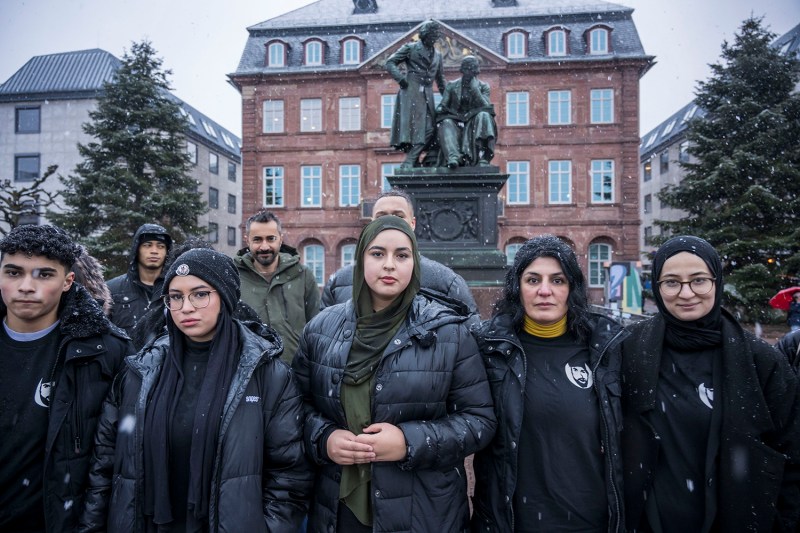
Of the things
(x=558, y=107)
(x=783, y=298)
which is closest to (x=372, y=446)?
(x=783, y=298)

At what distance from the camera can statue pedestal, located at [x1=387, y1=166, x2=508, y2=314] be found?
23.9ft

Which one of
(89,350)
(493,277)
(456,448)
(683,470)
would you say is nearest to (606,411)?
(683,470)

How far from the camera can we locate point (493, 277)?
690 centimetres

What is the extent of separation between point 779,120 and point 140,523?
2148cm

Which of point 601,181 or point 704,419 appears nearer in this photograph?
point 704,419

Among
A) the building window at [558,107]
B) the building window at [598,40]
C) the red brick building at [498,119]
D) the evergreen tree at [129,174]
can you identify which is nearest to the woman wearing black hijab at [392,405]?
the evergreen tree at [129,174]

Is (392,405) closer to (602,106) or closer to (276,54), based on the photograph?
(602,106)

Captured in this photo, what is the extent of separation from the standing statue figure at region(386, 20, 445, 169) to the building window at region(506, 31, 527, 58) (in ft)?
76.9

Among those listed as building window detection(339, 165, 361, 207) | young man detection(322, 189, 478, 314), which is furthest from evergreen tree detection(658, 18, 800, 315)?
building window detection(339, 165, 361, 207)

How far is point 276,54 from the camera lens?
98.5 ft

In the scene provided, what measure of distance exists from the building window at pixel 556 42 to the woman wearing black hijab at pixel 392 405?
96.7ft

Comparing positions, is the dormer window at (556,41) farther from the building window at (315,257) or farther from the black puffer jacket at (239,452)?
the black puffer jacket at (239,452)

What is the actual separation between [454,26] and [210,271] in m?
30.9

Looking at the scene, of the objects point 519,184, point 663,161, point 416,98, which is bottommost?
point 416,98
